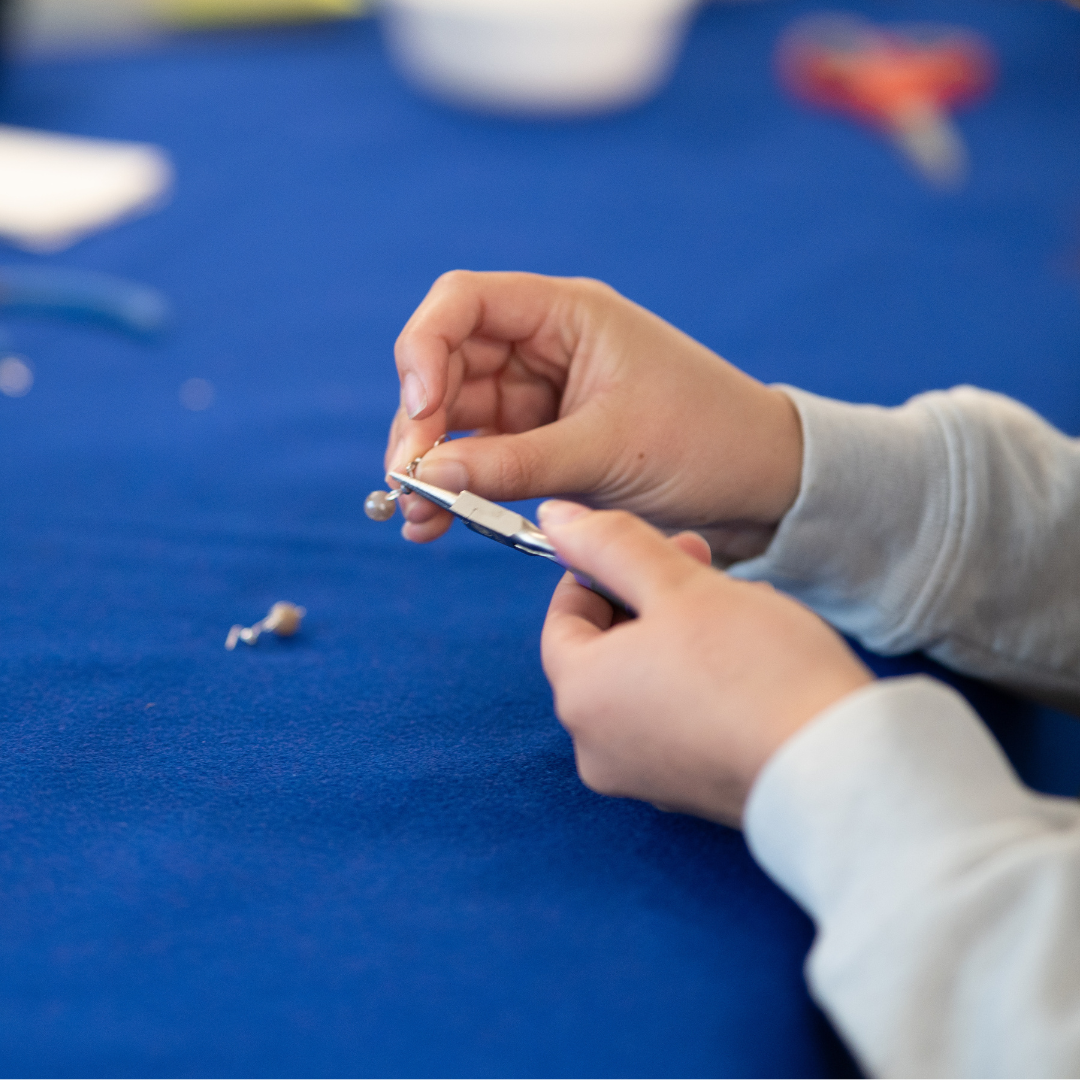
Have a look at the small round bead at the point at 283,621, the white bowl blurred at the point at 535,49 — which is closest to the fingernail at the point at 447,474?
the small round bead at the point at 283,621

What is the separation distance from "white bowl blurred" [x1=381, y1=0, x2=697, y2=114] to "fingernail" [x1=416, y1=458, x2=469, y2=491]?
800 mm

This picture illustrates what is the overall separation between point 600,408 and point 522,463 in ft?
0.19

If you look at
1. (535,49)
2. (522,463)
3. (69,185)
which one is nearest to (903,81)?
(535,49)

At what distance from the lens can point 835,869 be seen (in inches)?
13.4

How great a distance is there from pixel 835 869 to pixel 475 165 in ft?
3.17

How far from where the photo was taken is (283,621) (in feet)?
1.79

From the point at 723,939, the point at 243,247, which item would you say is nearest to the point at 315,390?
the point at 243,247

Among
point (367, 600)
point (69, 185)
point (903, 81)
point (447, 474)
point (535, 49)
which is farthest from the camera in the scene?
point (903, 81)

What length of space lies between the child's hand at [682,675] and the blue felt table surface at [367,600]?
0.15ft

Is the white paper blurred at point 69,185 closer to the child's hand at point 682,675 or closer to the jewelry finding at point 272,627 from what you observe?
the jewelry finding at point 272,627

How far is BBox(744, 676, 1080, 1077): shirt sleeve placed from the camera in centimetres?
33

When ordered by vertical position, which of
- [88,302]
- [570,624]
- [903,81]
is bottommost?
[88,302]

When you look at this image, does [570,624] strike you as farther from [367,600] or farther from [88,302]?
[88,302]

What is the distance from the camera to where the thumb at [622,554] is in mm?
398
